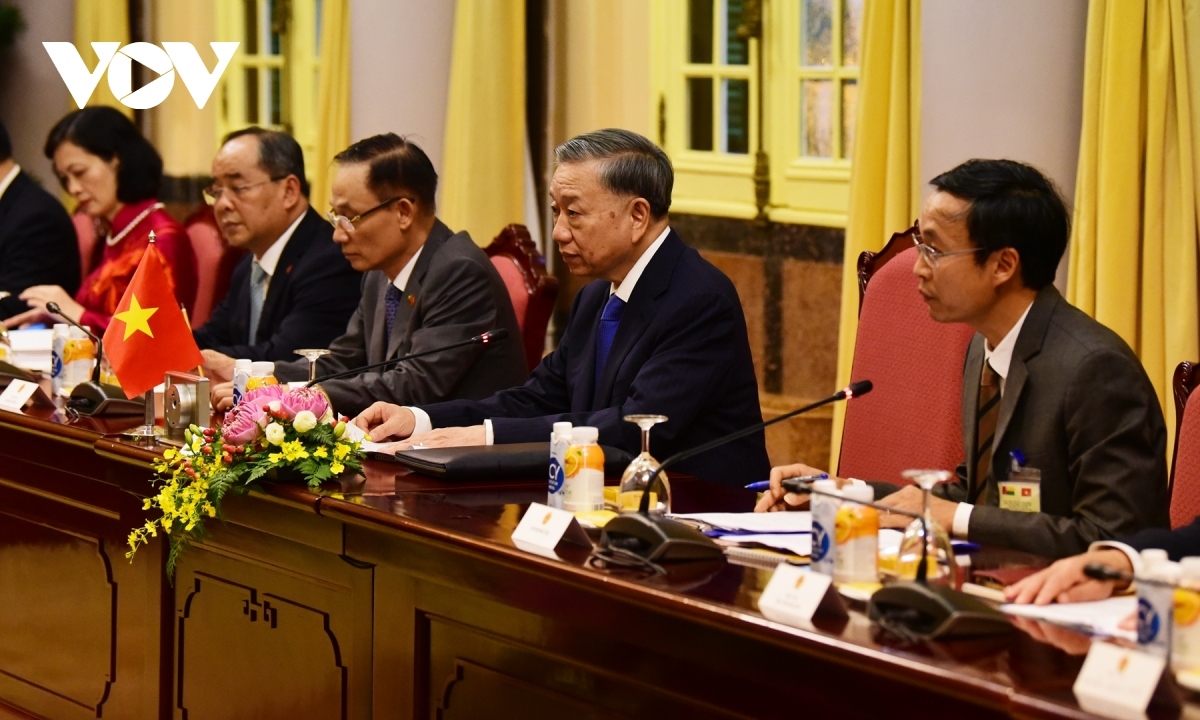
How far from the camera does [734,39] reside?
5.52m

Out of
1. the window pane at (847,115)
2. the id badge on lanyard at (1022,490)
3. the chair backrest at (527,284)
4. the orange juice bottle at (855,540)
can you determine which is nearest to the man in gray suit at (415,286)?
the chair backrest at (527,284)

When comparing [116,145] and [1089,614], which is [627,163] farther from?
[116,145]

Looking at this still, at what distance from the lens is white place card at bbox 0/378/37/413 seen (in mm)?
3292

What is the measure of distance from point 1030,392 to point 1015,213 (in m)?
0.27

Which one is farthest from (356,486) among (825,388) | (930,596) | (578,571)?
(825,388)

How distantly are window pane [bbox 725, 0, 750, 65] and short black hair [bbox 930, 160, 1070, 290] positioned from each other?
334 cm

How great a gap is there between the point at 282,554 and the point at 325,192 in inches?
137

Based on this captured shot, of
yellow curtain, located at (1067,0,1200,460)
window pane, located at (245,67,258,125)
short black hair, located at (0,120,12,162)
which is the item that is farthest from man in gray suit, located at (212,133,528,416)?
window pane, located at (245,67,258,125)

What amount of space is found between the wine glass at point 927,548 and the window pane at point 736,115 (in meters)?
3.85

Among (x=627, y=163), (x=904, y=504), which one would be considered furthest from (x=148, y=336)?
(x=904, y=504)

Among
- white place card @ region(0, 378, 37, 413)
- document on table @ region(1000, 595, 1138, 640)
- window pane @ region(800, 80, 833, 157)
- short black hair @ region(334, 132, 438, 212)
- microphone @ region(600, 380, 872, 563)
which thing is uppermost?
window pane @ region(800, 80, 833, 157)

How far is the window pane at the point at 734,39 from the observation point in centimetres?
549

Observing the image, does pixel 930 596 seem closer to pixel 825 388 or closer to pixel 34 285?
pixel 825 388

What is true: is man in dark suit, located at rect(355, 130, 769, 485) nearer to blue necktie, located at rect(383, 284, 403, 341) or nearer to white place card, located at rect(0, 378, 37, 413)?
→ blue necktie, located at rect(383, 284, 403, 341)
